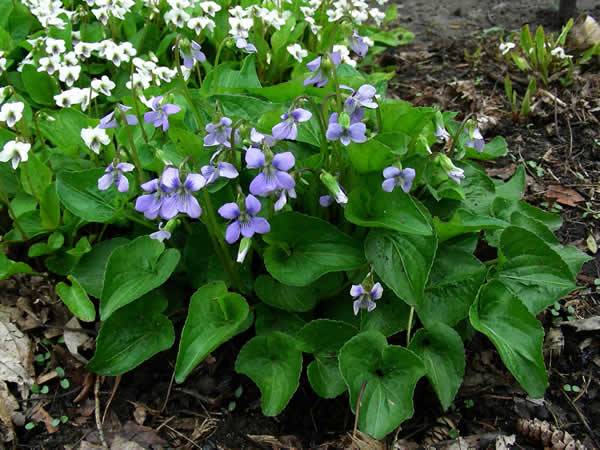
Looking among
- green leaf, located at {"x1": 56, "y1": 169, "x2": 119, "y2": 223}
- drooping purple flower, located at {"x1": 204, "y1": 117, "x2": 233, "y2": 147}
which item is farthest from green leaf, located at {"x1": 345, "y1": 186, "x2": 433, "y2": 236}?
green leaf, located at {"x1": 56, "y1": 169, "x2": 119, "y2": 223}

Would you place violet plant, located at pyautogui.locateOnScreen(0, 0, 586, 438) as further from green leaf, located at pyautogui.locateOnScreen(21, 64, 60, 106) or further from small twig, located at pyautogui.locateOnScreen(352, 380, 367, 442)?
green leaf, located at pyautogui.locateOnScreen(21, 64, 60, 106)

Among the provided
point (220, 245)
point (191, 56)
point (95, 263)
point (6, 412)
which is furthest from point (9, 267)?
point (191, 56)

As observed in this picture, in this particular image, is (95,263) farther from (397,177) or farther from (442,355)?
(442,355)

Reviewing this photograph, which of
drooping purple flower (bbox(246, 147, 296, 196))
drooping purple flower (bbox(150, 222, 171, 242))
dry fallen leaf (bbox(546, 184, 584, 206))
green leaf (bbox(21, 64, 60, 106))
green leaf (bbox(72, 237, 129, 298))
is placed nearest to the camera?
drooping purple flower (bbox(246, 147, 296, 196))

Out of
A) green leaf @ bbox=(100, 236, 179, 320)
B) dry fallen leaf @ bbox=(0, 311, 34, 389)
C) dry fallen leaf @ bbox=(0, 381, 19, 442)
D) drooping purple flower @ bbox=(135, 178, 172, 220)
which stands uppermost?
drooping purple flower @ bbox=(135, 178, 172, 220)

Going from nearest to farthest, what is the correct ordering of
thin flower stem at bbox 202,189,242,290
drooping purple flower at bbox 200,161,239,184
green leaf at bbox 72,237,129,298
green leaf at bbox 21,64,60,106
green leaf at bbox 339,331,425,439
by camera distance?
drooping purple flower at bbox 200,161,239,184, green leaf at bbox 339,331,425,439, thin flower stem at bbox 202,189,242,290, green leaf at bbox 72,237,129,298, green leaf at bbox 21,64,60,106

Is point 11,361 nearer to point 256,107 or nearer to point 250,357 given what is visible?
point 250,357

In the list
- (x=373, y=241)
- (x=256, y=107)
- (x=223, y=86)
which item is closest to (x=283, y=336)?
(x=373, y=241)

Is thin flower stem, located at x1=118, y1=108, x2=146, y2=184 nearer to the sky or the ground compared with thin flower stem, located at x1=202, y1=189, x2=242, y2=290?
nearer to the sky
